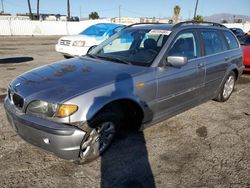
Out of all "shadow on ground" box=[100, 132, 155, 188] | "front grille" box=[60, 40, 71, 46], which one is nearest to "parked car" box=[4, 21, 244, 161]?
"shadow on ground" box=[100, 132, 155, 188]

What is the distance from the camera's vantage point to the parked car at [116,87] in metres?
2.74

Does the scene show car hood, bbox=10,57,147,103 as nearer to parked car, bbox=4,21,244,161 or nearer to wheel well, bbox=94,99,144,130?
parked car, bbox=4,21,244,161

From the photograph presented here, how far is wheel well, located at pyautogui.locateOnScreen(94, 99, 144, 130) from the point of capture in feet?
10.4

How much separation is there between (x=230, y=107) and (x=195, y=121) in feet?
4.37

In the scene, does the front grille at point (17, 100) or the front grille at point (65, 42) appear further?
the front grille at point (65, 42)

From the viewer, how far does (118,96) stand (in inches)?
119

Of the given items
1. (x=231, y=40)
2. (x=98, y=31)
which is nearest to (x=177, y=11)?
(x=98, y=31)

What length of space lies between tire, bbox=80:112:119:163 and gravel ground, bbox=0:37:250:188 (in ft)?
0.39

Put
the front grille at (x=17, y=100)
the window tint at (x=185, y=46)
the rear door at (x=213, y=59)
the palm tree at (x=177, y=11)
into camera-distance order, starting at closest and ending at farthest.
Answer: the front grille at (x=17, y=100), the window tint at (x=185, y=46), the rear door at (x=213, y=59), the palm tree at (x=177, y=11)

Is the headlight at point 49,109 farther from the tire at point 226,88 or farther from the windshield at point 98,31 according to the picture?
the windshield at point 98,31

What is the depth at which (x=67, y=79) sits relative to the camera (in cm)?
311

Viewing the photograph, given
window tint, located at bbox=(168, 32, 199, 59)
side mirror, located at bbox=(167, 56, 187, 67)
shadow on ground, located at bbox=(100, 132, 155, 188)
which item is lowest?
shadow on ground, located at bbox=(100, 132, 155, 188)

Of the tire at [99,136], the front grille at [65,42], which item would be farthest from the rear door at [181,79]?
the front grille at [65,42]

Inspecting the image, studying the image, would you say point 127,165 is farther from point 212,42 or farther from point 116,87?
point 212,42
